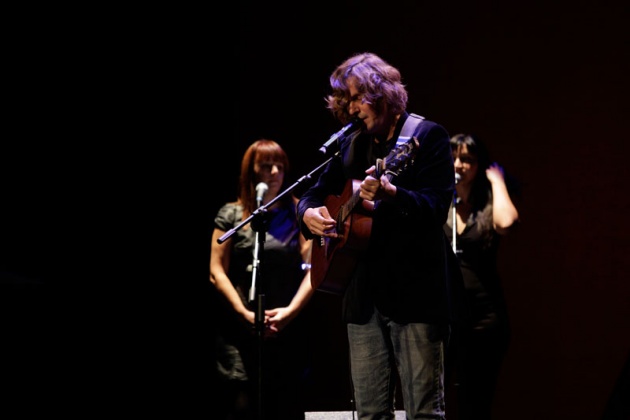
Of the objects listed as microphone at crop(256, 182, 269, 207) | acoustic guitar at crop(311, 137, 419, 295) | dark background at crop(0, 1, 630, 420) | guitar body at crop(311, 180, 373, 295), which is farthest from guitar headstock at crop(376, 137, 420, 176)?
dark background at crop(0, 1, 630, 420)

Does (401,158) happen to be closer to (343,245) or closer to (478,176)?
(343,245)

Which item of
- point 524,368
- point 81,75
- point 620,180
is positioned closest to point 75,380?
point 81,75

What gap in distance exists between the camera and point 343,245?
2.53 metres

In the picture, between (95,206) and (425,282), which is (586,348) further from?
(95,206)

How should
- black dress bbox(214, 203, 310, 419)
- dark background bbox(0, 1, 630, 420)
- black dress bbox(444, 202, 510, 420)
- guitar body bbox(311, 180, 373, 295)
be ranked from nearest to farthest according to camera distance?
guitar body bbox(311, 180, 373, 295) → black dress bbox(444, 202, 510, 420) → black dress bbox(214, 203, 310, 419) → dark background bbox(0, 1, 630, 420)

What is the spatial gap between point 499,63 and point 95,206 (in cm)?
278

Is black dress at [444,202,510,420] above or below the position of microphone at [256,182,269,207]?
below

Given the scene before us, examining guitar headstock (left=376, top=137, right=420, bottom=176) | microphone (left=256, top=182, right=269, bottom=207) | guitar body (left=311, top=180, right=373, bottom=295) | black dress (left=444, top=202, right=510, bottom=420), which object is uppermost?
microphone (left=256, top=182, right=269, bottom=207)

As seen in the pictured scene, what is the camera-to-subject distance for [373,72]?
2.61 m

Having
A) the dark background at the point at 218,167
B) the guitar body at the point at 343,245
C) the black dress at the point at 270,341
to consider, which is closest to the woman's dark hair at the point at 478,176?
the dark background at the point at 218,167

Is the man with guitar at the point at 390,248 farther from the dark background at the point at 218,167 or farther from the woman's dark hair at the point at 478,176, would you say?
the dark background at the point at 218,167

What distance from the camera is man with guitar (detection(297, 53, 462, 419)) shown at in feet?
7.72

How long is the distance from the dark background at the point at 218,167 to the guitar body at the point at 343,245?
190 cm

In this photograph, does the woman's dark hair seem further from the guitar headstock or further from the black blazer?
the guitar headstock
